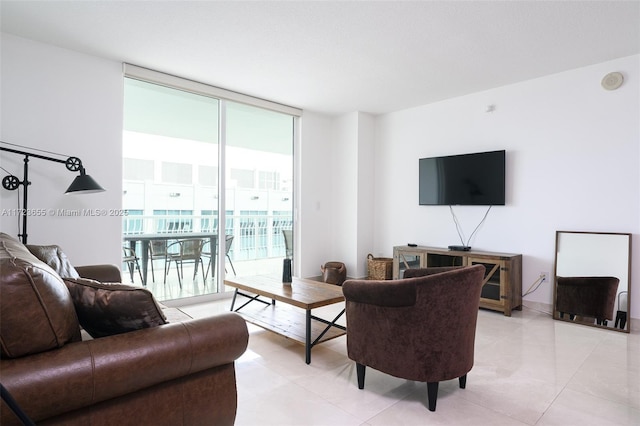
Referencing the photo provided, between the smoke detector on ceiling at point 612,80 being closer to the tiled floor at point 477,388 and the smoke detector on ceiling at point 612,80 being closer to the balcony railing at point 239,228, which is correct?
the tiled floor at point 477,388

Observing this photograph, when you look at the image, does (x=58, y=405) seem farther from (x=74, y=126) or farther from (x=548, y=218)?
(x=548, y=218)

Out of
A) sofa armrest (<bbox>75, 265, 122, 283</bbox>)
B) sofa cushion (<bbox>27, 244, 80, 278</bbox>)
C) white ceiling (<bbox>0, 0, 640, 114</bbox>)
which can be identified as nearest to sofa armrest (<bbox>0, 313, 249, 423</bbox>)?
sofa cushion (<bbox>27, 244, 80, 278</bbox>)

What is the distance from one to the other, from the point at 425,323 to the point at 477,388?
2.28 ft

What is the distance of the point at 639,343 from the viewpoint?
9.38 feet

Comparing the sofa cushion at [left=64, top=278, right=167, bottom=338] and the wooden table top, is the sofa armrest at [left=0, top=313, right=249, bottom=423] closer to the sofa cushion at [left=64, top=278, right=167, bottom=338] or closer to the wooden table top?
the sofa cushion at [left=64, top=278, right=167, bottom=338]

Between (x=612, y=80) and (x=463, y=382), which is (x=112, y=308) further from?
(x=612, y=80)

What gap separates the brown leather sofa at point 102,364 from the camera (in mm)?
1057

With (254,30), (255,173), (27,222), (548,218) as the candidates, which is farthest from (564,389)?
(27,222)

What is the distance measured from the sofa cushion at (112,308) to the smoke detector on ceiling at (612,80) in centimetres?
413

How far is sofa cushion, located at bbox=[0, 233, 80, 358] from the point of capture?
3.50 feet

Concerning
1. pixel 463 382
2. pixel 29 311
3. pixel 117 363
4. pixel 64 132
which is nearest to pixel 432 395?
pixel 463 382

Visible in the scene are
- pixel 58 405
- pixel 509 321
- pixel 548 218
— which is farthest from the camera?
pixel 548 218

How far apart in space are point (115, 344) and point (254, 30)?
244 cm

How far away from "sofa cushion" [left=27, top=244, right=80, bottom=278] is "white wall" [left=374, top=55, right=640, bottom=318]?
382cm
